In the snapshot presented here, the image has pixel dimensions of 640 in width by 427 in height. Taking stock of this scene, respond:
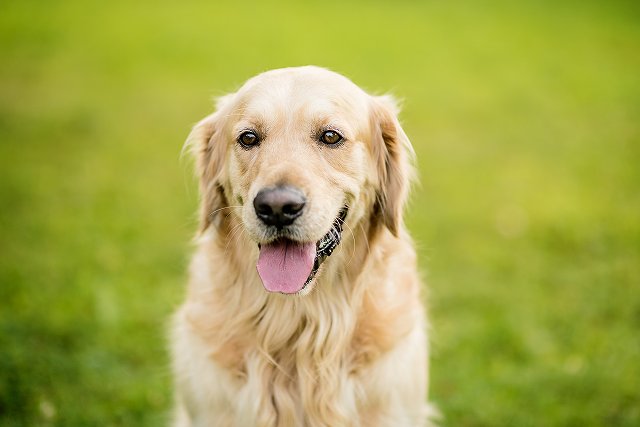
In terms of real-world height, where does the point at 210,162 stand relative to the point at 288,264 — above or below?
above

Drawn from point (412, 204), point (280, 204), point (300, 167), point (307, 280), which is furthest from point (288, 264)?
point (412, 204)

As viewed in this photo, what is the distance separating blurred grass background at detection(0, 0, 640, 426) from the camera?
14.1 ft

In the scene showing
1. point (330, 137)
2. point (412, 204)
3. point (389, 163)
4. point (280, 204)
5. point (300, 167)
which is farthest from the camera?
point (412, 204)

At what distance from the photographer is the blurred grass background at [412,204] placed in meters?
4.31

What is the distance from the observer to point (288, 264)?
2.85 metres

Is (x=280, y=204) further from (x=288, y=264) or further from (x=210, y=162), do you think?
(x=210, y=162)

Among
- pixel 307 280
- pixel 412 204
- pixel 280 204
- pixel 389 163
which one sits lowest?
pixel 307 280

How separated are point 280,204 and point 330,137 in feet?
1.80

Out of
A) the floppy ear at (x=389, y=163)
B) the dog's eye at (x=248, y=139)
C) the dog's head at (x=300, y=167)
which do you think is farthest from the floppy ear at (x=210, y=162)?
the floppy ear at (x=389, y=163)

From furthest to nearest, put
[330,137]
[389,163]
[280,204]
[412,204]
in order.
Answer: [412,204] < [389,163] < [330,137] < [280,204]

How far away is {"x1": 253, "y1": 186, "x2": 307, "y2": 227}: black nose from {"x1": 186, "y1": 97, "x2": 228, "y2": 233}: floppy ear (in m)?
0.61

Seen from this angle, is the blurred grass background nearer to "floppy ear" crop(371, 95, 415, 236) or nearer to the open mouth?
the open mouth

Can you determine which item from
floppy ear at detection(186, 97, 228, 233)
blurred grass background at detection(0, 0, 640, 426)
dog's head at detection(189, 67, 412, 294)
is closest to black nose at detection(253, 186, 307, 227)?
dog's head at detection(189, 67, 412, 294)

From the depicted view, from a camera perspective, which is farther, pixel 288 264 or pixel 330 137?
pixel 330 137
